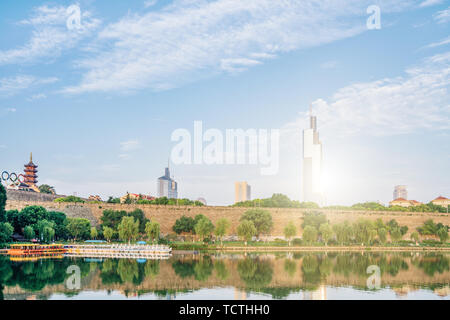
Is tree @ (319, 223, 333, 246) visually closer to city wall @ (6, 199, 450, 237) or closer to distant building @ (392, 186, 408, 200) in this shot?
city wall @ (6, 199, 450, 237)

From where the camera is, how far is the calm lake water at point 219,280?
1991 centimetres

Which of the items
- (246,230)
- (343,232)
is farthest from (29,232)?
(343,232)

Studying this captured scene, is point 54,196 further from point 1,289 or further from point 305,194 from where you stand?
point 305,194

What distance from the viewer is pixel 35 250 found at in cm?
3819

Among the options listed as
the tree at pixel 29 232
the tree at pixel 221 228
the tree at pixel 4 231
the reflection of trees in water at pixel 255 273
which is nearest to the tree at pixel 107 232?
the tree at pixel 29 232

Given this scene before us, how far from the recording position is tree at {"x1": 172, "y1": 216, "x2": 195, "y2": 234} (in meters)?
52.2

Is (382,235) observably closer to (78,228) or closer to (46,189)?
(78,228)

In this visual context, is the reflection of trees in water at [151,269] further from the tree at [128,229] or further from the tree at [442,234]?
the tree at [442,234]

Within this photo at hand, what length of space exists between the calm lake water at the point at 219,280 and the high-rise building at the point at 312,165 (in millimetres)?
100268

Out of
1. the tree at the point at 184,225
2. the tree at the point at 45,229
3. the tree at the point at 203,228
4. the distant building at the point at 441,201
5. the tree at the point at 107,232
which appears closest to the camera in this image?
the tree at the point at 45,229

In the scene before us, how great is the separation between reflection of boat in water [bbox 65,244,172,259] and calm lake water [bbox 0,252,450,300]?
6.70 meters

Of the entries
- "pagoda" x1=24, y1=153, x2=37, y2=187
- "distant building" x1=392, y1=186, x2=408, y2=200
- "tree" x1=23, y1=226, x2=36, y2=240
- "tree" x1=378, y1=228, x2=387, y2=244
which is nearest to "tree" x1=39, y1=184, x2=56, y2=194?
"pagoda" x1=24, y1=153, x2=37, y2=187
